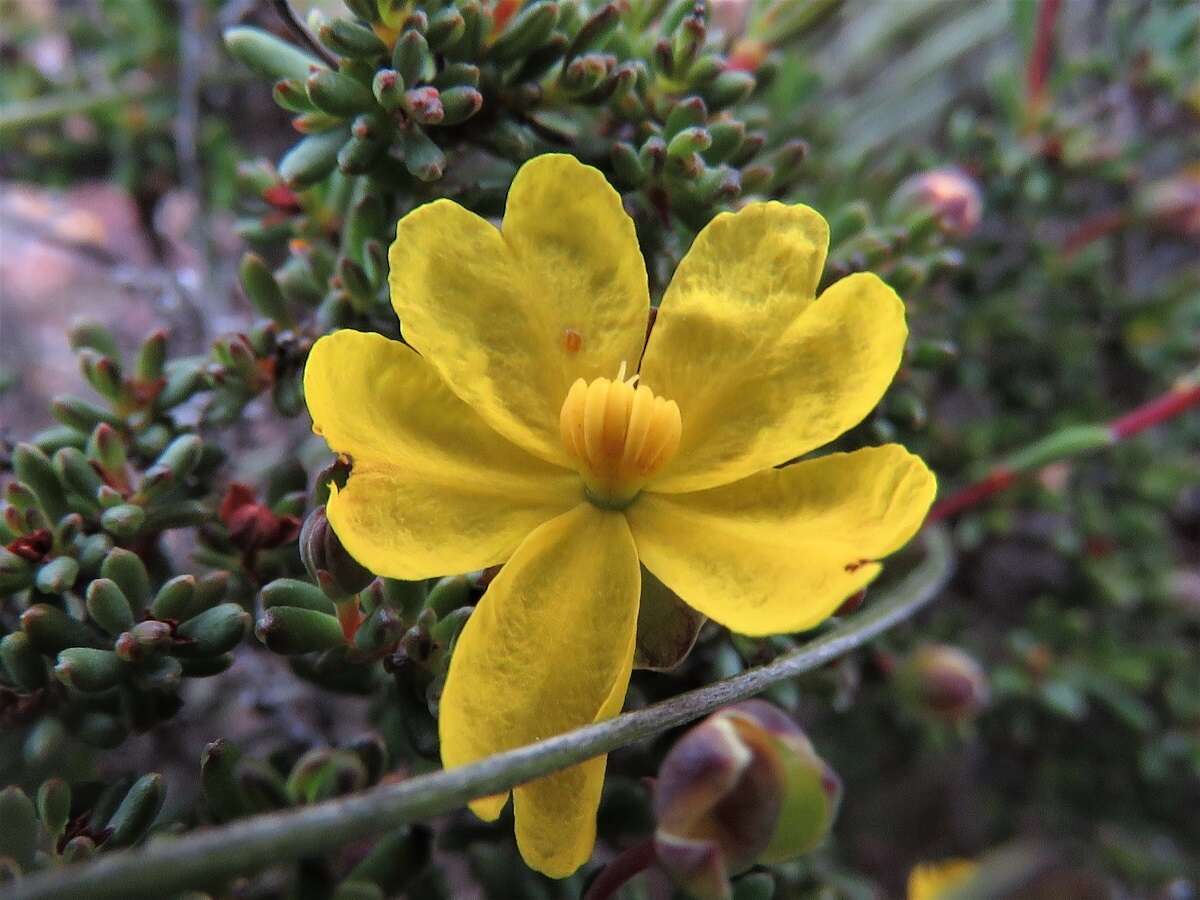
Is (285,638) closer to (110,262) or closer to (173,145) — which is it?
(110,262)

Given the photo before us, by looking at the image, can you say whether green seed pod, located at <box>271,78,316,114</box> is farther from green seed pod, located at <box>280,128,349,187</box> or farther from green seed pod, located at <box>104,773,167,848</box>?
green seed pod, located at <box>104,773,167,848</box>

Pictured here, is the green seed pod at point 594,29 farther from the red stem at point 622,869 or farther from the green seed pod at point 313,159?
the red stem at point 622,869

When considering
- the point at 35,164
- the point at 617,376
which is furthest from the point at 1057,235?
the point at 35,164

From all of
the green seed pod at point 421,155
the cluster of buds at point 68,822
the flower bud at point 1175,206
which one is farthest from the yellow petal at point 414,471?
the flower bud at point 1175,206

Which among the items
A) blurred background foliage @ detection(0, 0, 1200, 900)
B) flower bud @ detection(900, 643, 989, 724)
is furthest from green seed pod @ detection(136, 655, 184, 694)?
flower bud @ detection(900, 643, 989, 724)

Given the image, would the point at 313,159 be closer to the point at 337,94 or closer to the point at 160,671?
the point at 337,94

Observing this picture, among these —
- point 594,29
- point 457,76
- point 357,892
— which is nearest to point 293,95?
point 457,76
